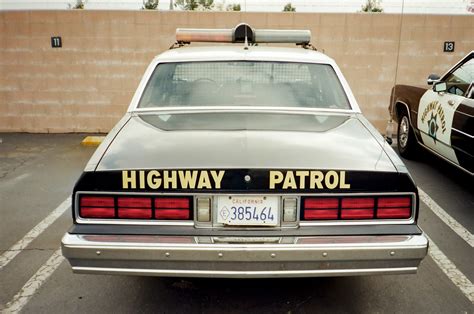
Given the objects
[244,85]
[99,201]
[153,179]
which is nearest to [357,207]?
[153,179]

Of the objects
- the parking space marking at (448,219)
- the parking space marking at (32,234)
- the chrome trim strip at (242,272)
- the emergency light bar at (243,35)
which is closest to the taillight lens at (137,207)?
the chrome trim strip at (242,272)

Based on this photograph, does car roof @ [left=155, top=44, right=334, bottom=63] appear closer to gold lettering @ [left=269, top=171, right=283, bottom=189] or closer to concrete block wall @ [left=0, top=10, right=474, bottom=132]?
gold lettering @ [left=269, top=171, right=283, bottom=189]

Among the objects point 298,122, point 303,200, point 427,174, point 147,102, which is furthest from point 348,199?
point 427,174

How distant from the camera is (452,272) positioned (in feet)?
11.2

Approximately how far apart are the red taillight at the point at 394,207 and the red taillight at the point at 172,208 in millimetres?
1013

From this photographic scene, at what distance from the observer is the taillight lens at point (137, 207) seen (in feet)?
8.05

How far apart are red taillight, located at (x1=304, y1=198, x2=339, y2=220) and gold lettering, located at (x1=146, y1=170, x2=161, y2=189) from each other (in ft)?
2.50

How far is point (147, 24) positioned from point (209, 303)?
6.41 metres

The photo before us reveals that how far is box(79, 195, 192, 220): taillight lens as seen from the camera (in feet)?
8.05

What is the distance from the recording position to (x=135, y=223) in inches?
98.0

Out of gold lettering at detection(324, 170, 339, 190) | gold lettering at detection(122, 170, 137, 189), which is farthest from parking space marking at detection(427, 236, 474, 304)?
gold lettering at detection(122, 170, 137, 189)

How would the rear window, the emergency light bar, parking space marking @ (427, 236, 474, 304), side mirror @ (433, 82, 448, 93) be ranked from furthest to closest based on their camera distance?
side mirror @ (433, 82, 448, 93), the emergency light bar, the rear window, parking space marking @ (427, 236, 474, 304)

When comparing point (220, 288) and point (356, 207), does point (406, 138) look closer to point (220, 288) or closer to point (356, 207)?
point (220, 288)

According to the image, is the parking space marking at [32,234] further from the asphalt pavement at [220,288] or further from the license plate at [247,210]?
the license plate at [247,210]
